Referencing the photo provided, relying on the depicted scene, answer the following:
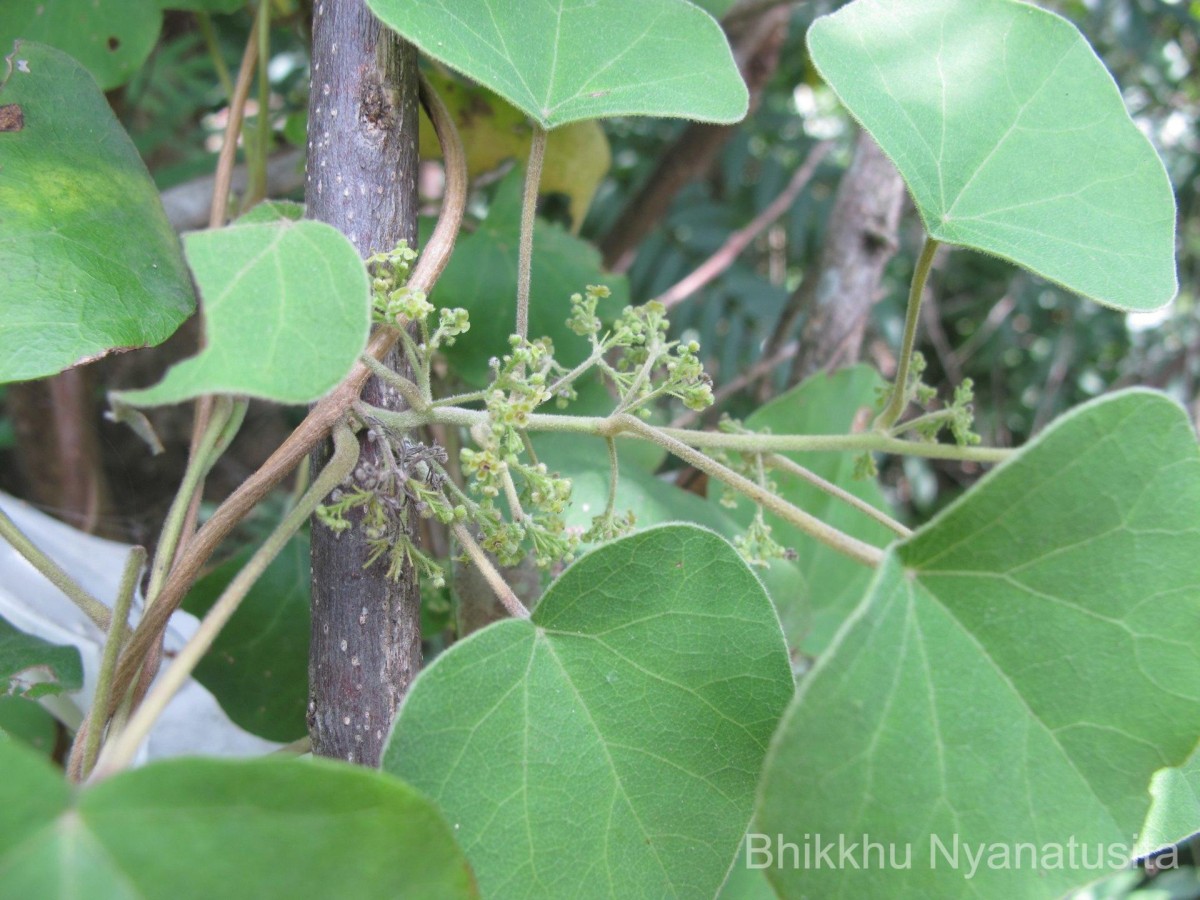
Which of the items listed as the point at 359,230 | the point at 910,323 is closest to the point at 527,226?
the point at 359,230

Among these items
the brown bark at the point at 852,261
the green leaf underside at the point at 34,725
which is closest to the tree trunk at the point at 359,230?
the green leaf underside at the point at 34,725

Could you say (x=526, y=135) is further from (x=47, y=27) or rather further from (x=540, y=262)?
(x=47, y=27)

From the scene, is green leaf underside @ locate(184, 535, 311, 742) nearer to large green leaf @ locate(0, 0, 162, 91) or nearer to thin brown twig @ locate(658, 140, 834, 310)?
large green leaf @ locate(0, 0, 162, 91)

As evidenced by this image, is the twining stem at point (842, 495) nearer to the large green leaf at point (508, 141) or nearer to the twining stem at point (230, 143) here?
the twining stem at point (230, 143)

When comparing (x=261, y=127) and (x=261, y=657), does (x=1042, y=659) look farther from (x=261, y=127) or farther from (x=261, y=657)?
(x=261, y=127)

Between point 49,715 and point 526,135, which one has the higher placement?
point 526,135

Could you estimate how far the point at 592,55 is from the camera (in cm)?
89

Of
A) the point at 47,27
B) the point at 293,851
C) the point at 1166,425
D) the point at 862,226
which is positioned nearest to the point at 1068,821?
the point at 1166,425

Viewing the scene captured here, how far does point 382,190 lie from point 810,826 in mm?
663

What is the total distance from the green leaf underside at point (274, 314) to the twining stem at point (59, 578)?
1.21 feet

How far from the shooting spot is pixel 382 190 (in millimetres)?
872

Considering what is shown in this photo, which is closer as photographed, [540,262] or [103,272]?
[103,272]

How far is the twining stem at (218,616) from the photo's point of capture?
1.78 ft

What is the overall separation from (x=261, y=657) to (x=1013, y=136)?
105 centimetres
